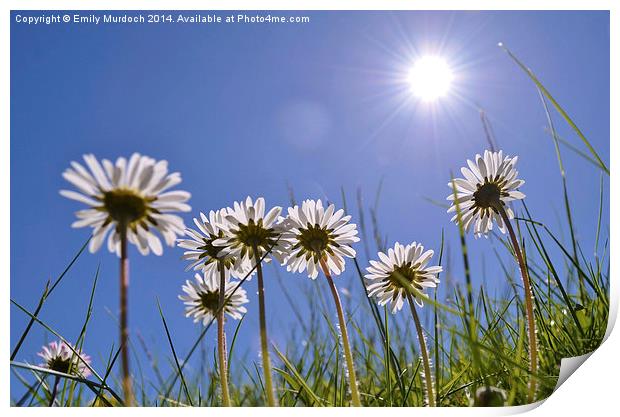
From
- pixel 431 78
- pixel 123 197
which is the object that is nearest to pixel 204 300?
pixel 123 197

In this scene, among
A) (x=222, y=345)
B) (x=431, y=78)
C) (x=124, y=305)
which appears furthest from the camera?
(x=431, y=78)

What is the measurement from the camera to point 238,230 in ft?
1.51

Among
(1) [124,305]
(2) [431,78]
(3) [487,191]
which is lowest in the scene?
(1) [124,305]

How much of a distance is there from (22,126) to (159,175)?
257mm

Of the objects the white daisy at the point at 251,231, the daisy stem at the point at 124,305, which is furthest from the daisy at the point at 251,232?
the daisy stem at the point at 124,305

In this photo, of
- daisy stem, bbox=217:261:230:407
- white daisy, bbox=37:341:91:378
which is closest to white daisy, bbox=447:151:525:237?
daisy stem, bbox=217:261:230:407

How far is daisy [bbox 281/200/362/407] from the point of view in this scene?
47 centimetres

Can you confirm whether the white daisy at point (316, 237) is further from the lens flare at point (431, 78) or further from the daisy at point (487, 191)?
the lens flare at point (431, 78)

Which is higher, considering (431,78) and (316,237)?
(431,78)

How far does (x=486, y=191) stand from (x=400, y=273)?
0.35ft

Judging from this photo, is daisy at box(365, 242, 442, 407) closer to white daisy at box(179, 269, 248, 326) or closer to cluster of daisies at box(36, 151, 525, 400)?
cluster of daisies at box(36, 151, 525, 400)

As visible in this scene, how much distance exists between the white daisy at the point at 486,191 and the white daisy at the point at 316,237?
0.11 metres
